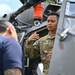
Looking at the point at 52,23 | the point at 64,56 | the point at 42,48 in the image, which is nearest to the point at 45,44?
the point at 42,48

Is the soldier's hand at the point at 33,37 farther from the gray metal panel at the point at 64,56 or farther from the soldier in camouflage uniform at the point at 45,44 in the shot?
the gray metal panel at the point at 64,56

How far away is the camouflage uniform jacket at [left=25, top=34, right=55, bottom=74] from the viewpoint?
451cm

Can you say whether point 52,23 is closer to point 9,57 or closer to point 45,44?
point 45,44

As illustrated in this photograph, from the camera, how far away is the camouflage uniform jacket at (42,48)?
4.51m

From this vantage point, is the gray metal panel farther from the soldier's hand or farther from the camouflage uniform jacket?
the soldier's hand

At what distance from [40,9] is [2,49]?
276 centimetres

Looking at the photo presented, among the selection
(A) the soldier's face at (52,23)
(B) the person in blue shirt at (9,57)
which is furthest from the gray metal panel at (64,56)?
(A) the soldier's face at (52,23)

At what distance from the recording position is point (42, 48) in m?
4.61

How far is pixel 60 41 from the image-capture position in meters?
3.60

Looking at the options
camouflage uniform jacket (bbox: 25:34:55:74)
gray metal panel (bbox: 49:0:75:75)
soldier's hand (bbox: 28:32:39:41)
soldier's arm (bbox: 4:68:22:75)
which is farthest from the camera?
soldier's hand (bbox: 28:32:39:41)

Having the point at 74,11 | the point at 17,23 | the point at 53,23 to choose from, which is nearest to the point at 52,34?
the point at 53,23

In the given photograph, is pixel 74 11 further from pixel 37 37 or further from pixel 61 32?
pixel 37 37

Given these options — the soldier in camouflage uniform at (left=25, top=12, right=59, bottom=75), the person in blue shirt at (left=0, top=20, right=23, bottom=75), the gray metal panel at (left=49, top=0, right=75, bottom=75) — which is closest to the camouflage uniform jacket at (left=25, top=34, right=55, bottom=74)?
the soldier in camouflage uniform at (left=25, top=12, right=59, bottom=75)

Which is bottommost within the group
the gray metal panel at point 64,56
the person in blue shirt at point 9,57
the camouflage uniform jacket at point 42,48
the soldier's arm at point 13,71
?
the camouflage uniform jacket at point 42,48
